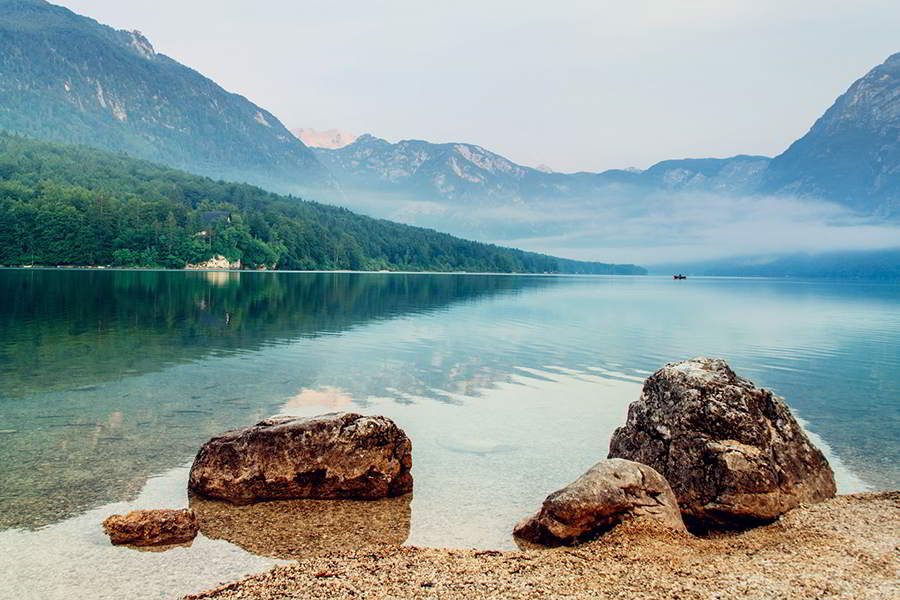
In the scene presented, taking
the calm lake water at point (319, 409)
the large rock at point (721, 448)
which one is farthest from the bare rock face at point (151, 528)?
the large rock at point (721, 448)

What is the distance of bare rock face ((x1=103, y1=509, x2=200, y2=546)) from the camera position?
9930mm

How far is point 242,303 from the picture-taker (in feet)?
215

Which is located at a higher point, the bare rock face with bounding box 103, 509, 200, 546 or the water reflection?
the bare rock face with bounding box 103, 509, 200, 546

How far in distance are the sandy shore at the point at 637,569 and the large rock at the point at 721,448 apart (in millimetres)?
601

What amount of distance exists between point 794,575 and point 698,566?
116 centimetres

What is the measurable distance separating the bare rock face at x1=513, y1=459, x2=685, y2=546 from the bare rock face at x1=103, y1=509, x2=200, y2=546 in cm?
559

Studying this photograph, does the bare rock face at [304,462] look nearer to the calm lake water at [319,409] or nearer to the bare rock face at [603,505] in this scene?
the calm lake water at [319,409]

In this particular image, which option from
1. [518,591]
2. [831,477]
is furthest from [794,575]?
[831,477]

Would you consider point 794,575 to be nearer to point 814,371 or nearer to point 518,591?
point 518,591

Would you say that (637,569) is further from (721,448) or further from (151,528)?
(151,528)

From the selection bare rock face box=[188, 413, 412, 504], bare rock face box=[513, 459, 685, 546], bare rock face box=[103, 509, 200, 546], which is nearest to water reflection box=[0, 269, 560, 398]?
bare rock face box=[188, 413, 412, 504]

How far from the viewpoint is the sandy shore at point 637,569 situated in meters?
7.81

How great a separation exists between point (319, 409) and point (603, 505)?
473 inches

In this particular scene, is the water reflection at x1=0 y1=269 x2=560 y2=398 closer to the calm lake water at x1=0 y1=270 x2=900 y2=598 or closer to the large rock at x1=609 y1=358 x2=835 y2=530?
the calm lake water at x1=0 y1=270 x2=900 y2=598
